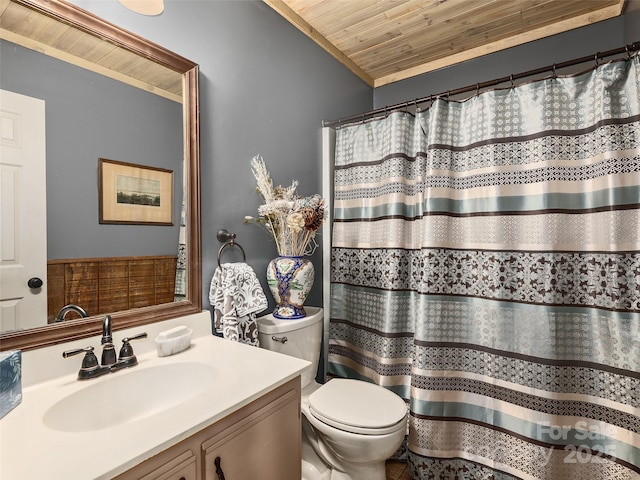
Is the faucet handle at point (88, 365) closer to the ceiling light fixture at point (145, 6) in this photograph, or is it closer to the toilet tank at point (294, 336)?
the toilet tank at point (294, 336)

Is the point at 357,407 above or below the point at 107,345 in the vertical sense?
below

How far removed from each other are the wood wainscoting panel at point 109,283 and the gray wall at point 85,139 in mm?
33

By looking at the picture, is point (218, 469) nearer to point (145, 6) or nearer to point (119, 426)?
point (119, 426)

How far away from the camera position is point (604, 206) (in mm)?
1350

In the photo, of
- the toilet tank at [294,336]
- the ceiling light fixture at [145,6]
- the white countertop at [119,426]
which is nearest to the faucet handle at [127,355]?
the white countertop at [119,426]

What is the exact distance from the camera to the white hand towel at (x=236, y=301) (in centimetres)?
139

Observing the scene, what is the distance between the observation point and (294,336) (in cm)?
162

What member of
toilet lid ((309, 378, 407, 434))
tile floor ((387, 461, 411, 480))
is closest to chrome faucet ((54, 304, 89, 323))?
toilet lid ((309, 378, 407, 434))

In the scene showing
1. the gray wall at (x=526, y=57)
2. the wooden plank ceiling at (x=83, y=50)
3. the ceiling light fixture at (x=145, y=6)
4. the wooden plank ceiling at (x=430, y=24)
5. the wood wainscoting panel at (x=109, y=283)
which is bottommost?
the wood wainscoting panel at (x=109, y=283)

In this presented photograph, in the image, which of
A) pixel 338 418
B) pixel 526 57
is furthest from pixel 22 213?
pixel 526 57

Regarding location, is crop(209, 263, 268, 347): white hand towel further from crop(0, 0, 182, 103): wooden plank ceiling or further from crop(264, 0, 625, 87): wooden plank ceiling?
crop(264, 0, 625, 87): wooden plank ceiling

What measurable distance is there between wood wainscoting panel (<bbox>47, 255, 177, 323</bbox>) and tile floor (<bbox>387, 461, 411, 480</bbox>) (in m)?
1.50

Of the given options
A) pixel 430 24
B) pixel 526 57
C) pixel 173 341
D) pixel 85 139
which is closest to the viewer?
pixel 85 139

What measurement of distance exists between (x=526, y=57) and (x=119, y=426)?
2875mm
